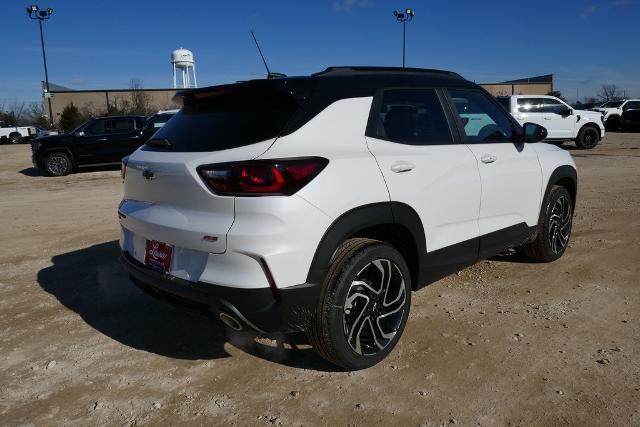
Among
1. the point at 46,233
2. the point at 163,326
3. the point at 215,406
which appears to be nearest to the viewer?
the point at 215,406

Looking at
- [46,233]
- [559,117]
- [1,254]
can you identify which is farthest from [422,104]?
[559,117]

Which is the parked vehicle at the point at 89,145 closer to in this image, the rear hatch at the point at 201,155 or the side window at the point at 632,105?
the rear hatch at the point at 201,155

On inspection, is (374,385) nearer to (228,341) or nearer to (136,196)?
(228,341)

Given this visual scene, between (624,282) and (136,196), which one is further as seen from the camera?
(624,282)

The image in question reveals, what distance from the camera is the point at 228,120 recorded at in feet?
9.47

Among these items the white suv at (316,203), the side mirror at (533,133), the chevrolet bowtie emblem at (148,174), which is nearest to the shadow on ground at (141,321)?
the white suv at (316,203)

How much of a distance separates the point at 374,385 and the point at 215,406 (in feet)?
2.94

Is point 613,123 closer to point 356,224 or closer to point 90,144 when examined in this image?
point 90,144

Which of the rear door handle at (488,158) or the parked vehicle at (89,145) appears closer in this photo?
the rear door handle at (488,158)

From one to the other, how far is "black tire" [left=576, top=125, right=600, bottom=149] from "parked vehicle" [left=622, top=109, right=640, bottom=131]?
11080 mm

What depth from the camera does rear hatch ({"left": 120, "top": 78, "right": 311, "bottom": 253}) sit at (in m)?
2.58

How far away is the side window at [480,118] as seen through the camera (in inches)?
147

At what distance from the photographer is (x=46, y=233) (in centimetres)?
673

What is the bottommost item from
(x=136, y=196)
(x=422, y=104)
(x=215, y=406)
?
(x=215, y=406)
